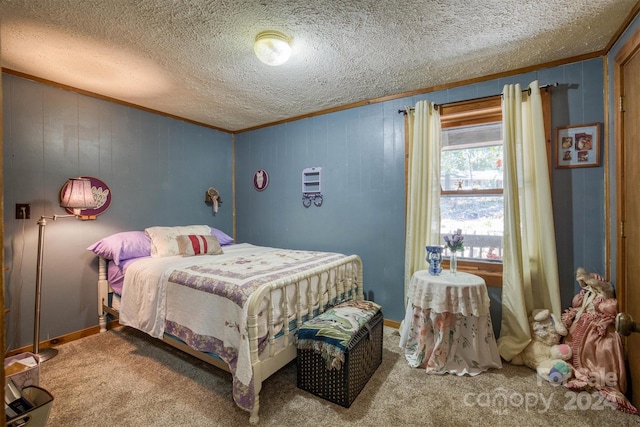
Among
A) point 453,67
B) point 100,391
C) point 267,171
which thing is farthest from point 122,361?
point 453,67

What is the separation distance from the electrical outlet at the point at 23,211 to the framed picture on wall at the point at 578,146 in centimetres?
447

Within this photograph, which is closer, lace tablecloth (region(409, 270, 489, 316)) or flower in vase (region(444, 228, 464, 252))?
lace tablecloth (region(409, 270, 489, 316))

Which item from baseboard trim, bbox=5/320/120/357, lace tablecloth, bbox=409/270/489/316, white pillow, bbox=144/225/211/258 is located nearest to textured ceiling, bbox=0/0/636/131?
white pillow, bbox=144/225/211/258

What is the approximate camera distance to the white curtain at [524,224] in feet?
7.90

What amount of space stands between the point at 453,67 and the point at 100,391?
363cm

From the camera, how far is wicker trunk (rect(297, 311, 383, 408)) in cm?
→ 191

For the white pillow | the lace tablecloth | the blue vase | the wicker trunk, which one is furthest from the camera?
the white pillow

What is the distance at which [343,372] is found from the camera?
75.1 inches

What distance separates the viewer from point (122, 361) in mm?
2488

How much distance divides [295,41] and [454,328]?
7.89 ft

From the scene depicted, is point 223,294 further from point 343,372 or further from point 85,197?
point 85,197

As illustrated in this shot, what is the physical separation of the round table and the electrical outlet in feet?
11.0

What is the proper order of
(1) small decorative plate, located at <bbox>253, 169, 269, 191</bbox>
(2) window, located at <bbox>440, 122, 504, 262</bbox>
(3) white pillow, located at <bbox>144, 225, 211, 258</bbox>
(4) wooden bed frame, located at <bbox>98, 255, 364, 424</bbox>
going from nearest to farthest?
1. (4) wooden bed frame, located at <bbox>98, 255, 364, 424</bbox>
2. (2) window, located at <bbox>440, 122, 504, 262</bbox>
3. (3) white pillow, located at <bbox>144, 225, 211, 258</bbox>
4. (1) small decorative plate, located at <bbox>253, 169, 269, 191</bbox>

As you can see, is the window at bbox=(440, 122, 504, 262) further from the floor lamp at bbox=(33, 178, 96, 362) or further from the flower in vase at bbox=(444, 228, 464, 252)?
the floor lamp at bbox=(33, 178, 96, 362)
